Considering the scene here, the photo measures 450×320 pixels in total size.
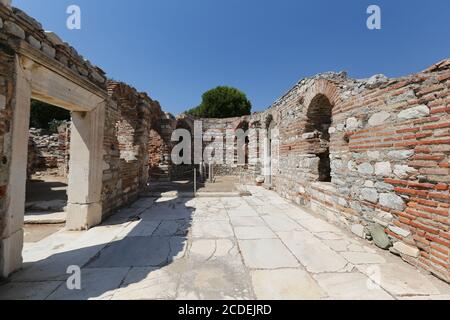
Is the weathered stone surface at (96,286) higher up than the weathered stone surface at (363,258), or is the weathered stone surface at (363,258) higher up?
the weathered stone surface at (363,258)

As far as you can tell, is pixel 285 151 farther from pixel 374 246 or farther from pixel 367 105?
pixel 374 246

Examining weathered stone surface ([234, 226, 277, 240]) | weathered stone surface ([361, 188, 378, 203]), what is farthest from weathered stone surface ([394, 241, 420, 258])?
weathered stone surface ([234, 226, 277, 240])

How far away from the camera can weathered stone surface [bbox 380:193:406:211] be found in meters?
2.75

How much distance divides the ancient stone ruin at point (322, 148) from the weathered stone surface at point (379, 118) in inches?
0.6

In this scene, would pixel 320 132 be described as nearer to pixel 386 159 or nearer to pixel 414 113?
pixel 386 159

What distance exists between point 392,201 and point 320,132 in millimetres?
2946

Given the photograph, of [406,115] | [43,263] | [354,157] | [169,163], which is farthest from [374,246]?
[169,163]

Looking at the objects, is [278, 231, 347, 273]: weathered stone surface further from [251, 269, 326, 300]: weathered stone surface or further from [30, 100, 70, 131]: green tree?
[30, 100, 70, 131]: green tree

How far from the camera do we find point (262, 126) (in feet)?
32.3

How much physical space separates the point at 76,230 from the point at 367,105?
5.72m

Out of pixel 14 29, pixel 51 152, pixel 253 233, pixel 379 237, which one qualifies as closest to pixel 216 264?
pixel 253 233

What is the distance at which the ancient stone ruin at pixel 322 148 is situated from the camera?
221 cm

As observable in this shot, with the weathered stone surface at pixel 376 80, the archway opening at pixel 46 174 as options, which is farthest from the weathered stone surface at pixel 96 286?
the weathered stone surface at pixel 376 80

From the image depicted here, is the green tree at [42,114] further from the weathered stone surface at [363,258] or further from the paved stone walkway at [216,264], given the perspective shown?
the weathered stone surface at [363,258]
